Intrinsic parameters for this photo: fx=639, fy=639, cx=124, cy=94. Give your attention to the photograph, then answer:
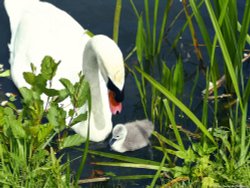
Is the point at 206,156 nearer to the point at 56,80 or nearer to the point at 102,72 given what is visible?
the point at 102,72

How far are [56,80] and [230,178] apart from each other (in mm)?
1590

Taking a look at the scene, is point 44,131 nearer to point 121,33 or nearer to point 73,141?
point 73,141

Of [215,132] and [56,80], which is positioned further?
[56,80]

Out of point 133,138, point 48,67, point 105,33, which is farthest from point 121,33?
point 48,67

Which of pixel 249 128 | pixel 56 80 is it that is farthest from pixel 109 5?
pixel 249 128

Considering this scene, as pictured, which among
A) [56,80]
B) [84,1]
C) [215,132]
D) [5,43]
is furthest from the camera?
[84,1]

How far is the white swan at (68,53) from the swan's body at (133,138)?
20 cm

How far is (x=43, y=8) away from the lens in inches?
211

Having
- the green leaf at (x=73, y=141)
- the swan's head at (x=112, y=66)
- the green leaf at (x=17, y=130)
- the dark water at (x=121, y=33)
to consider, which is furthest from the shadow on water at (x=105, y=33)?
the green leaf at (x=17, y=130)

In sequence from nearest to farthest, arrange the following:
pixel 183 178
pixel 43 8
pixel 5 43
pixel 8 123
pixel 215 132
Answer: pixel 8 123, pixel 183 178, pixel 215 132, pixel 43 8, pixel 5 43

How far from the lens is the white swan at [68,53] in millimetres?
4168

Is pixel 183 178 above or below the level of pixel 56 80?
below

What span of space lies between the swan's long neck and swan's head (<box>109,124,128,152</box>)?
0.18 meters

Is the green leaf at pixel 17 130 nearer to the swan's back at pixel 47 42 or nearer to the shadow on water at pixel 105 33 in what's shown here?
the shadow on water at pixel 105 33
